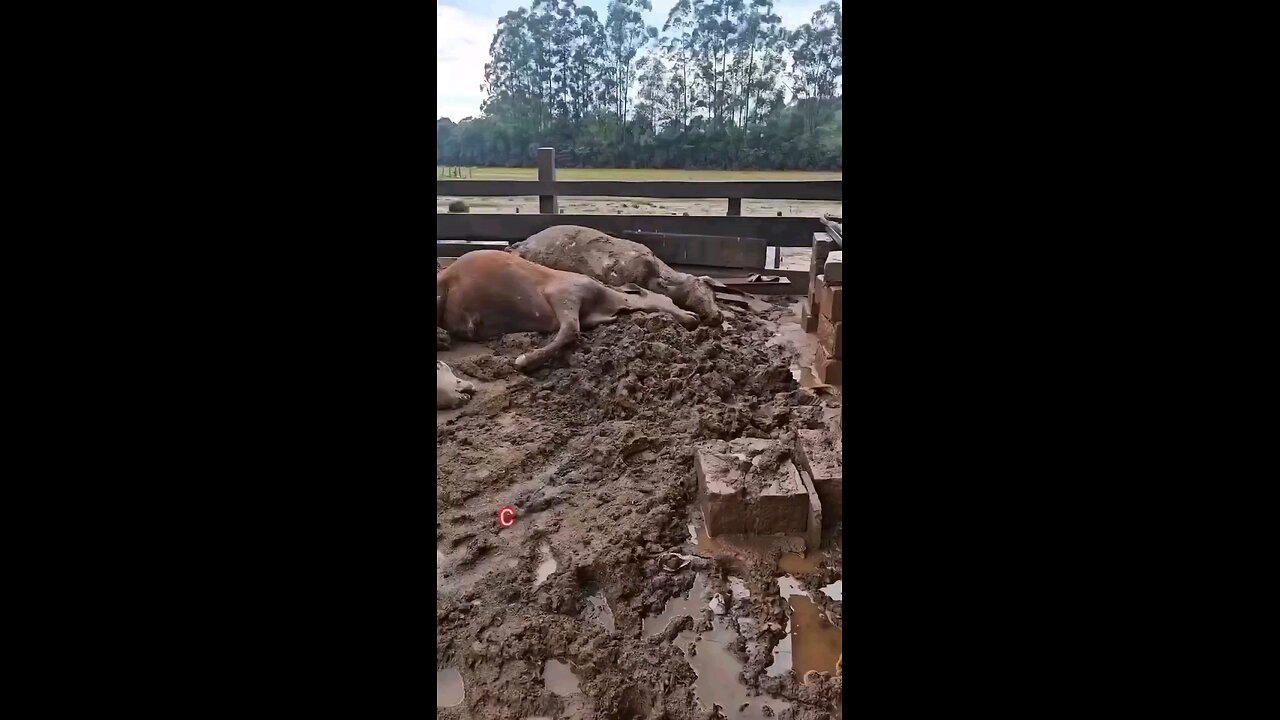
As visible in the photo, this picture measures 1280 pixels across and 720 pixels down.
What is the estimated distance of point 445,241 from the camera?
23.3 ft

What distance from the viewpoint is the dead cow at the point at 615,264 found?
19.8ft

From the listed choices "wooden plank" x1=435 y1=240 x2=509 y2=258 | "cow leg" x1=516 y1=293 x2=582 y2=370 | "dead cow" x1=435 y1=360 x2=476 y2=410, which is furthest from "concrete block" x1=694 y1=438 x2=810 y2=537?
"wooden plank" x1=435 y1=240 x2=509 y2=258

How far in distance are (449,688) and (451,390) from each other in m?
2.33

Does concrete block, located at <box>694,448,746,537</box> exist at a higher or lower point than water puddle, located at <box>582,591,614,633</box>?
higher

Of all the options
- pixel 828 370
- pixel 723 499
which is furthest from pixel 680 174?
pixel 723 499

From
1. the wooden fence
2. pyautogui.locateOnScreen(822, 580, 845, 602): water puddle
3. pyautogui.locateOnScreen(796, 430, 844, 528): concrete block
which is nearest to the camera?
pyautogui.locateOnScreen(822, 580, 845, 602): water puddle

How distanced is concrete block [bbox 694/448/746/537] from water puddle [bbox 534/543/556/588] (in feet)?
2.10

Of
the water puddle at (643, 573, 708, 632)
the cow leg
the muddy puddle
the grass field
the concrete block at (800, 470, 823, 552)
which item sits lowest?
the water puddle at (643, 573, 708, 632)

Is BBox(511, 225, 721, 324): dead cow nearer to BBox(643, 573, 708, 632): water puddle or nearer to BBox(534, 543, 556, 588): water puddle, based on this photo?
BBox(534, 543, 556, 588): water puddle

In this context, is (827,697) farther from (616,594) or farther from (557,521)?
(557,521)

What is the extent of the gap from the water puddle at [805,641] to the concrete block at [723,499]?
359 mm

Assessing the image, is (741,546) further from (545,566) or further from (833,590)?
(545,566)

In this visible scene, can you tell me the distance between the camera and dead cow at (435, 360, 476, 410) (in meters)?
4.29

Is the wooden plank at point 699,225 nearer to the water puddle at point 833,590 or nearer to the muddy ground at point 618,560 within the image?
the muddy ground at point 618,560
